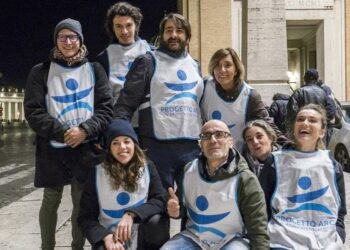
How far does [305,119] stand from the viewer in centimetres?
333

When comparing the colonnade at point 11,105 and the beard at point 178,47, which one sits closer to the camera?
the beard at point 178,47

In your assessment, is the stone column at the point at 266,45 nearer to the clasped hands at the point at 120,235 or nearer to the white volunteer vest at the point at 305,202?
the white volunteer vest at the point at 305,202

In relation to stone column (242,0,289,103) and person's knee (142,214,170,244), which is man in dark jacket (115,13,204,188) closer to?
person's knee (142,214,170,244)

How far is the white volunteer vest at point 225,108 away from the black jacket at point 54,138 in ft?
2.38

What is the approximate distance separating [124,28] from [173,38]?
0.43 m

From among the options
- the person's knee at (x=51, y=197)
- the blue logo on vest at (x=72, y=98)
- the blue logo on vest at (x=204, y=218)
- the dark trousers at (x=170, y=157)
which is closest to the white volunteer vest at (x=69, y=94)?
the blue logo on vest at (x=72, y=98)

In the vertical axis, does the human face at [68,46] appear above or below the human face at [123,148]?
above

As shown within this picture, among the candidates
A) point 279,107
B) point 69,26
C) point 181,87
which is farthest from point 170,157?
point 279,107

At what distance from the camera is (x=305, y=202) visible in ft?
10.5

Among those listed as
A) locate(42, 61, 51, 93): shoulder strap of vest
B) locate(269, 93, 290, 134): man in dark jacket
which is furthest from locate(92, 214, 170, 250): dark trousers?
locate(269, 93, 290, 134): man in dark jacket

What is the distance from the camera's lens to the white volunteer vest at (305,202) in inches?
125

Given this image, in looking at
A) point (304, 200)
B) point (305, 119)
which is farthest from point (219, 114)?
point (304, 200)

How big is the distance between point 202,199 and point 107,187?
0.66 m

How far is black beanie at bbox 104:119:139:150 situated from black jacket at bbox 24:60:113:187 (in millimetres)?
223
